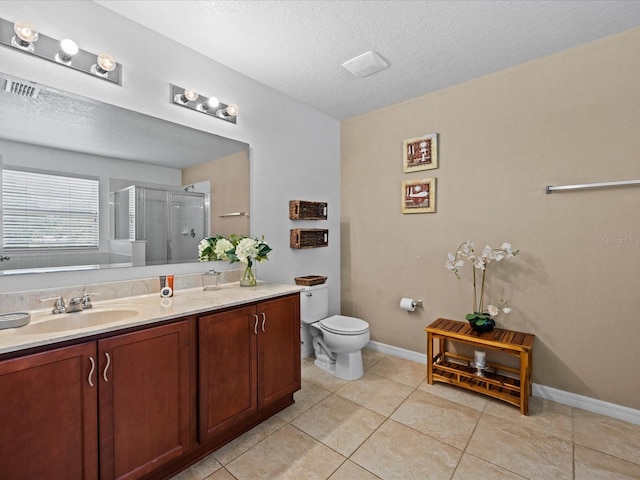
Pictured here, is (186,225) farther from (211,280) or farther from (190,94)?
(190,94)

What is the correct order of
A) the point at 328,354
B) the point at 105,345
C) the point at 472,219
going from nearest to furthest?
the point at 105,345 → the point at 472,219 → the point at 328,354

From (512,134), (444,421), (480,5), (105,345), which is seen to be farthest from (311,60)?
(444,421)

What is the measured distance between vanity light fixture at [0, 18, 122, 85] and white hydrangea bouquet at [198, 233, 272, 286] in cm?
109

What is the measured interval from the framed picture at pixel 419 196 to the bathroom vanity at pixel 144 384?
1.49m

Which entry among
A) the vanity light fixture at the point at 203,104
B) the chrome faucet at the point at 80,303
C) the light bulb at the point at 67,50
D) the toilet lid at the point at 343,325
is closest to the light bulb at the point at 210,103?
the vanity light fixture at the point at 203,104

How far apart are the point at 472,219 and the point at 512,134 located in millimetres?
700

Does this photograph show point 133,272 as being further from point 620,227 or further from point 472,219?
point 620,227

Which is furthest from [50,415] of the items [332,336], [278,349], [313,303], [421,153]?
[421,153]

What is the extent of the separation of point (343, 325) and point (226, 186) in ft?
4.89

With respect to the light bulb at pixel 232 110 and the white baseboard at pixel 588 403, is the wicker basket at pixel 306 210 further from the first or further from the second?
the white baseboard at pixel 588 403

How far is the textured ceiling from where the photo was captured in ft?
5.56

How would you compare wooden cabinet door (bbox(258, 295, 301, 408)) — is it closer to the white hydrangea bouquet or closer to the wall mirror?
the white hydrangea bouquet

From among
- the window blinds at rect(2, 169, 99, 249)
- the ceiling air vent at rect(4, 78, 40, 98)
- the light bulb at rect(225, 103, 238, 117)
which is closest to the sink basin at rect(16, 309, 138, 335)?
the window blinds at rect(2, 169, 99, 249)

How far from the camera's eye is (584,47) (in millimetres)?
2029
